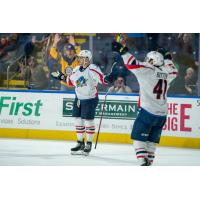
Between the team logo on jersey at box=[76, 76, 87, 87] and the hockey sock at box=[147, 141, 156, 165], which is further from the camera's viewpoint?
the team logo on jersey at box=[76, 76, 87, 87]

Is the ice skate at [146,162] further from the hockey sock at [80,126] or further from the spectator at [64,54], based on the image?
the spectator at [64,54]

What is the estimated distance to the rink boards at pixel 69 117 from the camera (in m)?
8.91

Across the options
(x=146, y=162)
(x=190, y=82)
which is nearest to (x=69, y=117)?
(x=190, y=82)

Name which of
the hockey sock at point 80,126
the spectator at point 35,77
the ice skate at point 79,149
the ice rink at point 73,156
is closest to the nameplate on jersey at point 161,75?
the ice rink at point 73,156

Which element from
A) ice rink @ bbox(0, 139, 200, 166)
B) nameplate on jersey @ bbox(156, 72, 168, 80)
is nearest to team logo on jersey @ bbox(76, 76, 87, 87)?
ice rink @ bbox(0, 139, 200, 166)

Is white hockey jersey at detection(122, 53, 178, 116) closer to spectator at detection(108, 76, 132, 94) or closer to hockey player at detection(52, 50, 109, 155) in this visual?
hockey player at detection(52, 50, 109, 155)

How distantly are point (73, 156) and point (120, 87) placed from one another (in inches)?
88.5

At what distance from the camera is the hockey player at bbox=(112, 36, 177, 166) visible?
6.91 m

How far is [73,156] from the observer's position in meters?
8.03

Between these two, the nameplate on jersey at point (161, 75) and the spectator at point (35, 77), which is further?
the spectator at point (35, 77)

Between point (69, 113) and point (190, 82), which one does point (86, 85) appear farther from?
point (190, 82)

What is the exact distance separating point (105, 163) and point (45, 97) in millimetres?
2571

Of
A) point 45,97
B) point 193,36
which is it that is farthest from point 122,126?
point 193,36

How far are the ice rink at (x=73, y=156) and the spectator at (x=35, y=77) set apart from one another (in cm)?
154
